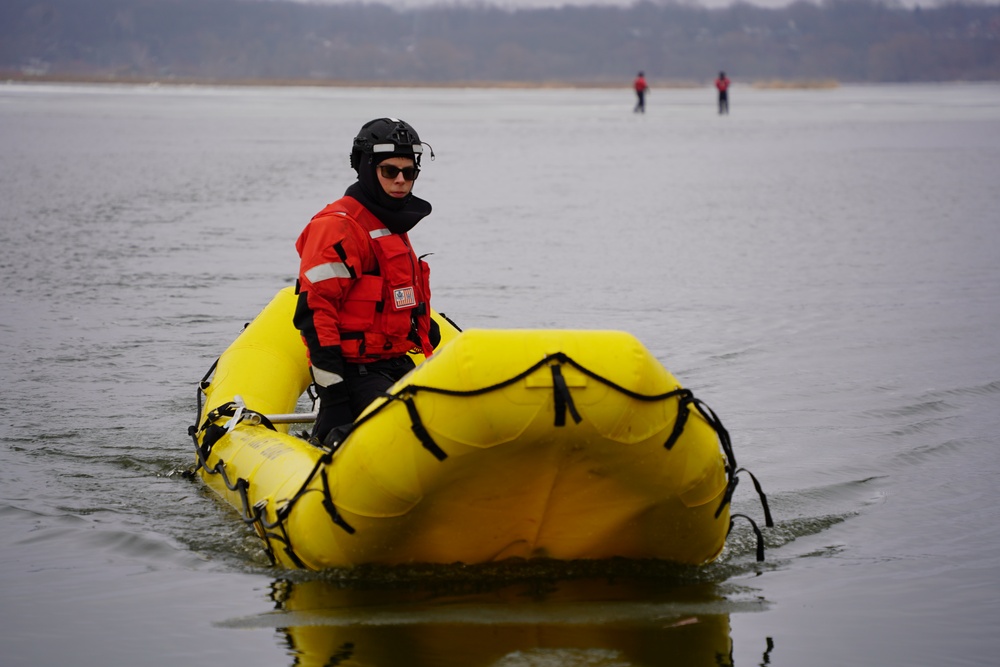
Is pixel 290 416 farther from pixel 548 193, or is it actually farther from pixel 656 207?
pixel 548 193

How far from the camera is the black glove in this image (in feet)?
16.7

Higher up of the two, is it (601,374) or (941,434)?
(601,374)

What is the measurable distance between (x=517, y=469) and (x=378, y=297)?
122 centimetres

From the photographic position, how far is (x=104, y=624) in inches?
168

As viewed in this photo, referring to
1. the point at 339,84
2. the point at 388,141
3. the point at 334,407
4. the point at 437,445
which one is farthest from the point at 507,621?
the point at 339,84

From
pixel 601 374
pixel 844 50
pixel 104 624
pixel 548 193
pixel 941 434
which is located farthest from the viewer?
pixel 844 50

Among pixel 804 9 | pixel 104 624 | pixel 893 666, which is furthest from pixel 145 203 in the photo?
pixel 804 9

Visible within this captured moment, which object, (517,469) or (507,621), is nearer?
(517,469)

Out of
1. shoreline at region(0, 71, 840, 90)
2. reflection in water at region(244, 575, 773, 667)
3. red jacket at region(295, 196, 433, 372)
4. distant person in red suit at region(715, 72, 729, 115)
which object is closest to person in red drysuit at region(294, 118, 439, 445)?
red jacket at region(295, 196, 433, 372)

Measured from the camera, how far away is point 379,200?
16.8 feet

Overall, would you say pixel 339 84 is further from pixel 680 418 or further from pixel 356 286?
pixel 680 418

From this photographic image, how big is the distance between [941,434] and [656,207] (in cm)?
999

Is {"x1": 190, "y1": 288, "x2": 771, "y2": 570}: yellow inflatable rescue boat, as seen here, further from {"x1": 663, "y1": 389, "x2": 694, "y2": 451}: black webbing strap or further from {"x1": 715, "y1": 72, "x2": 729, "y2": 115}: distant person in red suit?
{"x1": 715, "y1": 72, "x2": 729, "y2": 115}: distant person in red suit

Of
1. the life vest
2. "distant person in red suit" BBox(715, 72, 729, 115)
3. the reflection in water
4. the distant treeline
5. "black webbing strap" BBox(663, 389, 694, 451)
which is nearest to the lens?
the reflection in water
